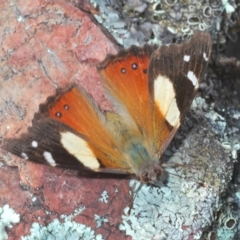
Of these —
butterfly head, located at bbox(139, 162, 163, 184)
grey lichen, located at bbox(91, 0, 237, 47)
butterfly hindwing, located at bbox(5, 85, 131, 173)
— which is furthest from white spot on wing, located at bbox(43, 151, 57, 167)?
grey lichen, located at bbox(91, 0, 237, 47)

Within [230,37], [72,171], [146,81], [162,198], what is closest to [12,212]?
[72,171]

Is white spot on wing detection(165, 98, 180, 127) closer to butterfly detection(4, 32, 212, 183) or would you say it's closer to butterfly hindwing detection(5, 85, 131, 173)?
butterfly detection(4, 32, 212, 183)

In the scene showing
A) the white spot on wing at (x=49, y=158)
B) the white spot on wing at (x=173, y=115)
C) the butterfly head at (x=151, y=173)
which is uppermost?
the white spot on wing at (x=49, y=158)

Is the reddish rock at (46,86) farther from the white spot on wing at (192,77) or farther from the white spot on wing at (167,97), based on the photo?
the white spot on wing at (192,77)

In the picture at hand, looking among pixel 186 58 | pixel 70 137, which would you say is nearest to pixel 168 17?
pixel 186 58

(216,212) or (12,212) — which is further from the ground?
(12,212)

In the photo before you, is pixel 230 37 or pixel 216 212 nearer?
pixel 216 212

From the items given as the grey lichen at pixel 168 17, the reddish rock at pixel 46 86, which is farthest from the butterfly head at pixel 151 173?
the grey lichen at pixel 168 17

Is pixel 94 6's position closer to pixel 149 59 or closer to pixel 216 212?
pixel 149 59
